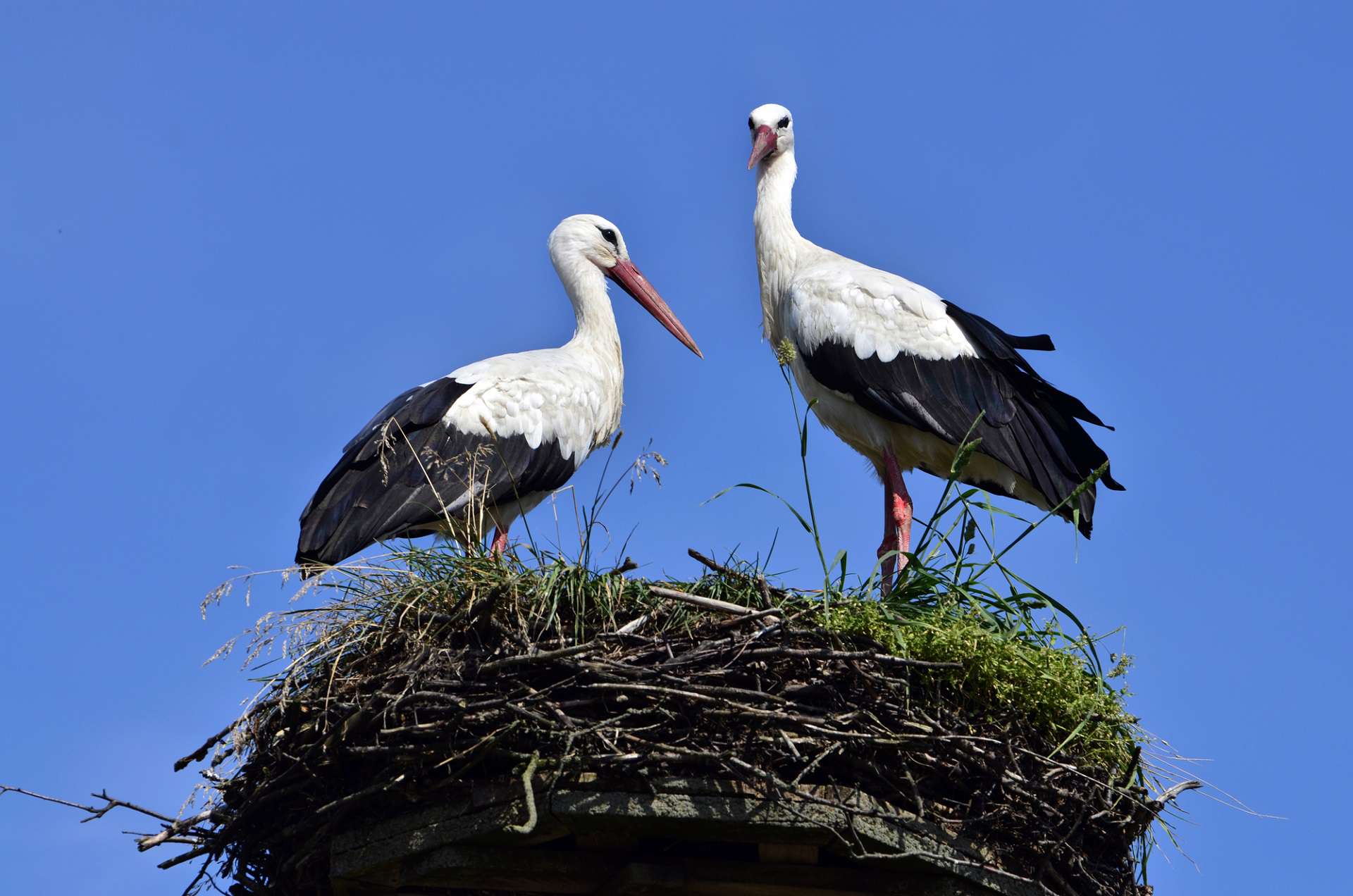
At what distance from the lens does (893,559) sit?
746cm

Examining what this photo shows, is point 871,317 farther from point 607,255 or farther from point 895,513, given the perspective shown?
point 607,255

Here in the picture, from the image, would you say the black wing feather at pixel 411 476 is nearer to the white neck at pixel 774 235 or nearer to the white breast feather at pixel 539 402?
the white breast feather at pixel 539 402

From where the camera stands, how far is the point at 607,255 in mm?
9180

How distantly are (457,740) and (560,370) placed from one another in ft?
12.6

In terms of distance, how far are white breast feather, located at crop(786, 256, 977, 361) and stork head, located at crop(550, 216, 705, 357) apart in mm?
1432

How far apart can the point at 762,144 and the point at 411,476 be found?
2.55 m

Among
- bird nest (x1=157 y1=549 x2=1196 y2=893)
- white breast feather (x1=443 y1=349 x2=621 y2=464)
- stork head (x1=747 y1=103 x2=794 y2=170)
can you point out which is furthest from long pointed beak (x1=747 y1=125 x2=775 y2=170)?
bird nest (x1=157 y1=549 x2=1196 y2=893)

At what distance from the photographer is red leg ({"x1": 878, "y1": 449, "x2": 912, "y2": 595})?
751cm

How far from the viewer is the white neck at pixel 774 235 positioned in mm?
8070

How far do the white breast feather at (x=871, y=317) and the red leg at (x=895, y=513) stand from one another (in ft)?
1.61

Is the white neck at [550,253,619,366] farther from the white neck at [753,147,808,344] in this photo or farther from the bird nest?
the bird nest

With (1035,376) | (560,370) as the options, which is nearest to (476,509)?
(560,370)

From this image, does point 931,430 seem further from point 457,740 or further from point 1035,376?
point 457,740

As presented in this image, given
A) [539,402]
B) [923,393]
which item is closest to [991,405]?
[923,393]
